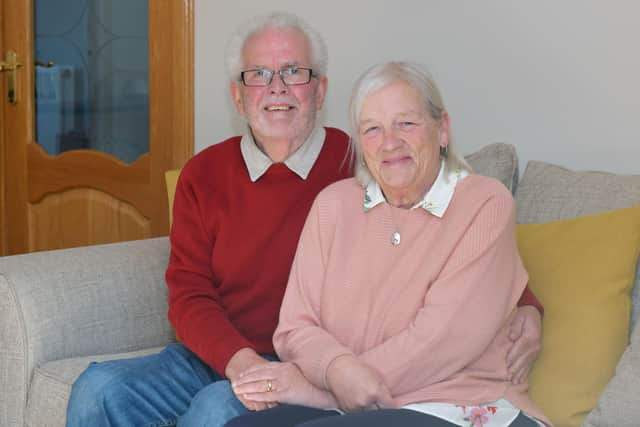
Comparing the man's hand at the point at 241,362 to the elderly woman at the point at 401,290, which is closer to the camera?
the elderly woman at the point at 401,290

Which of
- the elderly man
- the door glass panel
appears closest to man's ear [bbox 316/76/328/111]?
the elderly man

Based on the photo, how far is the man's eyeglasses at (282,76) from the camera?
2.16 m

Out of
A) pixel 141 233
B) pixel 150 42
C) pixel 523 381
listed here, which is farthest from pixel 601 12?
pixel 141 233

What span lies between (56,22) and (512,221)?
2.63 meters

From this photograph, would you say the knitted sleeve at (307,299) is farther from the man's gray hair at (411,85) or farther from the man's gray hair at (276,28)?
the man's gray hair at (276,28)

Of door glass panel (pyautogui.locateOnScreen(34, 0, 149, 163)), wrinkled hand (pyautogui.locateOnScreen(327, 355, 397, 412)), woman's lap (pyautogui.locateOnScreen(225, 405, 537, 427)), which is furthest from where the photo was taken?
door glass panel (pyautogui.locateOnScreen(34, 0, 149, 163))

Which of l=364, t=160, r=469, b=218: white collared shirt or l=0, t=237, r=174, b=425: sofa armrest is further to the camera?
l=0, t=237, r=174, b=425: sofa armrest

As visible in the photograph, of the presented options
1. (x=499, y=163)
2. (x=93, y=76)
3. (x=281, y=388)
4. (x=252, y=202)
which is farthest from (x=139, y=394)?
(x=93, y=76)

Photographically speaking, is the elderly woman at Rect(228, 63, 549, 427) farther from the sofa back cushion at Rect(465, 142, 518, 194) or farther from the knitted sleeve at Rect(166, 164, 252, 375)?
the sofa back cushion at Rect(465, 142, 518, 194)

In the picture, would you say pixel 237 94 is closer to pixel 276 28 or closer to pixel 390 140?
pixel 276 28

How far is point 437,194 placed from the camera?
1783 millimetres

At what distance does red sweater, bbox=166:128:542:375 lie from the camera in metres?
2.13

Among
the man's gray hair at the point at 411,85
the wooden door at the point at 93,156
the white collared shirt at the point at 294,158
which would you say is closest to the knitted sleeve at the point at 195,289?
the white collared shirt at the point at 294,158

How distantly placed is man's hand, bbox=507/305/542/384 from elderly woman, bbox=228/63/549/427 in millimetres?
18
